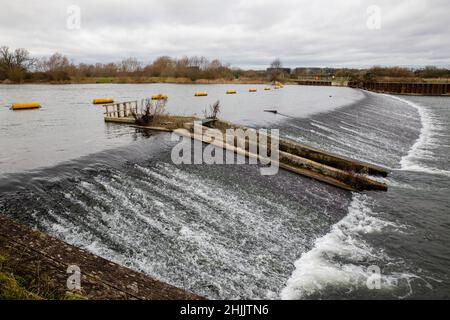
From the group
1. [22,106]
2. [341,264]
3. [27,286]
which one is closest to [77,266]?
[27,286]

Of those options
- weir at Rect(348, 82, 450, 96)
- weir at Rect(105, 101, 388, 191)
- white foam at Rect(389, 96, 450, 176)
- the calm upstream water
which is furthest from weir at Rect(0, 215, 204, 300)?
weir at Rect(348, 82, 450, 96)

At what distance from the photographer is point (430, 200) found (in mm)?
12859

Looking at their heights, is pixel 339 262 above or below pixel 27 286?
below

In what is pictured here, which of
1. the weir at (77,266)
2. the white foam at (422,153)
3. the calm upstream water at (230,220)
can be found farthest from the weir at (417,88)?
the weir at (77,266)

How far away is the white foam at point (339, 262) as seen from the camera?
7.41m

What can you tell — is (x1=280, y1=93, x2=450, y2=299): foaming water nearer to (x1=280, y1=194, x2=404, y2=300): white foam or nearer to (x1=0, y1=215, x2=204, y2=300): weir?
(x1=280, y1=194, x2=404, y2=300): white foam

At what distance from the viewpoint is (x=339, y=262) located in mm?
8375

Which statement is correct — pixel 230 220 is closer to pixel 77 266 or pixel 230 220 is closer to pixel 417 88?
pixel 77 266

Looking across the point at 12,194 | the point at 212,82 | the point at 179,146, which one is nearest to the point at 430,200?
the point at 179,146

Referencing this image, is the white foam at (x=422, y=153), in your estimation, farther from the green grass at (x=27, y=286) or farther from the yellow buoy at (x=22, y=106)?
the yellow buoy at (x=22, y=106)
